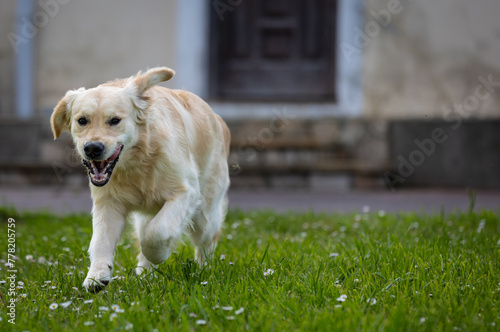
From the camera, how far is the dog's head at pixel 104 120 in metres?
2.59

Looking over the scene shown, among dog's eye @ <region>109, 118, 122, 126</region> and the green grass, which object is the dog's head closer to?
dog's eye @ <region>109, 118, 122, 126</region>

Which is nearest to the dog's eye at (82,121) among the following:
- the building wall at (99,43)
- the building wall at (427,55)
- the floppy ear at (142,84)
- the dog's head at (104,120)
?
the dog's head at (104,120)

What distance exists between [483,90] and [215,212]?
6.17 meters

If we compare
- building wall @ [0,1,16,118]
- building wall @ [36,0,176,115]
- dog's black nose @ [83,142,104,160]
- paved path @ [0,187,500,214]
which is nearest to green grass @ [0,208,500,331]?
dog's black nose @ [83,142,104,160]

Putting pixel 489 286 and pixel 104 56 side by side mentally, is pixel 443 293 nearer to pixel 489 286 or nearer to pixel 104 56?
pixel 489 286

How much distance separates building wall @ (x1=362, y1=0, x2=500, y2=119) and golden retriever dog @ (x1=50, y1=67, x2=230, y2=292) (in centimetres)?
584

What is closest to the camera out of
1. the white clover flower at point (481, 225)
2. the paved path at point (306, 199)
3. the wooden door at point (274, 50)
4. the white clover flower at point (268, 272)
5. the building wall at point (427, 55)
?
the white clover flower at point (268, 272)

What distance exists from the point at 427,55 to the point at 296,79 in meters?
1.98

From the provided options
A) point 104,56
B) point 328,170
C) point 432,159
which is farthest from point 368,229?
point 104,56

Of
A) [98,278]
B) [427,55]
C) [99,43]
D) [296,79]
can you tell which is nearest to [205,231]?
[98,278]

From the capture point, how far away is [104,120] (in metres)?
2.66

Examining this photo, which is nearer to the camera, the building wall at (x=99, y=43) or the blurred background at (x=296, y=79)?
the blurred background at (x=296, y=79)

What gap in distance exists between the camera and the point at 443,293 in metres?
2.39

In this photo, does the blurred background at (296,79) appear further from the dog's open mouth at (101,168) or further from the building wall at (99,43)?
the dog's open mouth at (101,168)
